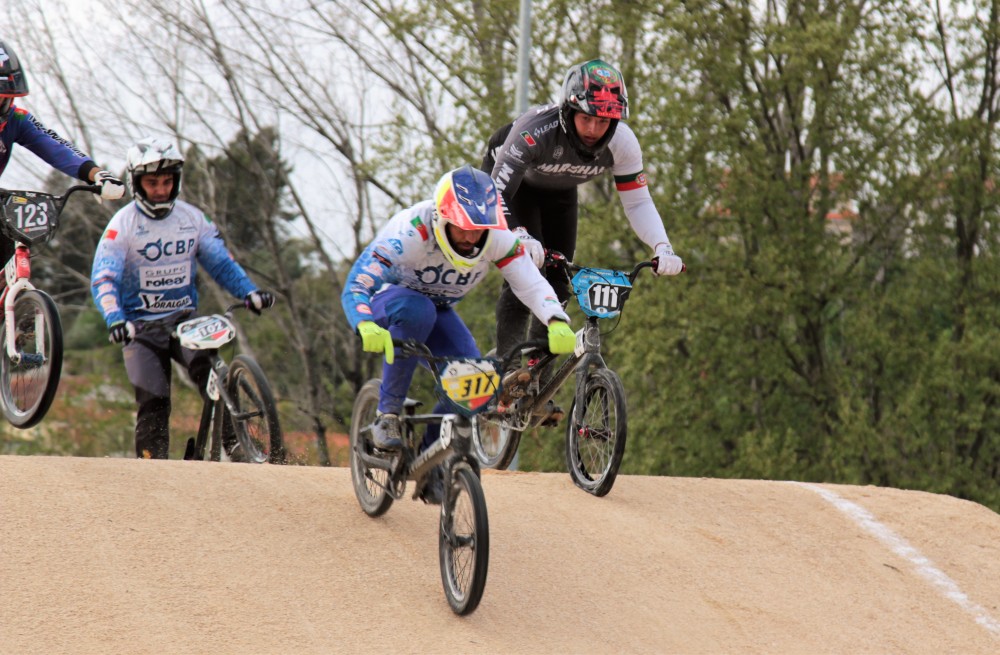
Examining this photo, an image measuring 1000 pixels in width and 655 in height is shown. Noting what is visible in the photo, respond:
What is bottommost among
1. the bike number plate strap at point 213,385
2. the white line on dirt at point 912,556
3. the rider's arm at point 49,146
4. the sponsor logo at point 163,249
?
the white line on dirt at point 912,556

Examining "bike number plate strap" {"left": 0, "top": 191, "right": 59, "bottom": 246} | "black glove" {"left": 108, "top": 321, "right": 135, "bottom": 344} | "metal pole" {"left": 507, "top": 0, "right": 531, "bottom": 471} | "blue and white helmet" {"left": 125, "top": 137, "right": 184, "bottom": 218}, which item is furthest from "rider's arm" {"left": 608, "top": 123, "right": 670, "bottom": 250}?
"metal pole" {"left": 507, "top": 0, "right": 531, "bottom": 471}

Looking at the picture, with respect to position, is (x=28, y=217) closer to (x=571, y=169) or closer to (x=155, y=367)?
(x=155, y=367)

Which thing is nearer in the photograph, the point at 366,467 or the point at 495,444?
the point at 366,467

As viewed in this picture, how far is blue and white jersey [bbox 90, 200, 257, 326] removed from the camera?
790cm

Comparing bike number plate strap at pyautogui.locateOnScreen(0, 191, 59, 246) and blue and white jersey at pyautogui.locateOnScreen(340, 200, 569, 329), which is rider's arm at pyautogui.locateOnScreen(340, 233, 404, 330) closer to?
blue and white jersey at pyautogui.locateOnScreen(340, 200, 569, 329)

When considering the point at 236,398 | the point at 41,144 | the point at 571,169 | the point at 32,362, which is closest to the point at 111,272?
the point at 32,362

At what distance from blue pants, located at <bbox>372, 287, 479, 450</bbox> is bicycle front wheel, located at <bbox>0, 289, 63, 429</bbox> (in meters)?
2.20

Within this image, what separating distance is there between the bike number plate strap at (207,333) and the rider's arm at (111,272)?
0.42 metres

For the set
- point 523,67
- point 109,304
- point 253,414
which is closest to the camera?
point 109,304

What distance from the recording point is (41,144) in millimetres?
7492

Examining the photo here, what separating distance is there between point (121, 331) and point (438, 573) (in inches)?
108

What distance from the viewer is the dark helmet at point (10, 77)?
6.93 meters

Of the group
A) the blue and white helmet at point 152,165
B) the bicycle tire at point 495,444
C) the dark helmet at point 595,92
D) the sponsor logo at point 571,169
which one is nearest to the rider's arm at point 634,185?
the sponsor logo at point 571,169

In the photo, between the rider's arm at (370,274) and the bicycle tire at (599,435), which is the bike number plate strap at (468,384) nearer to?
the rider's arm at (370,274)
